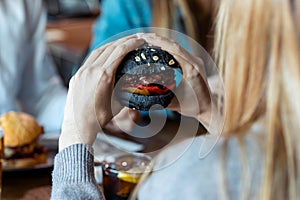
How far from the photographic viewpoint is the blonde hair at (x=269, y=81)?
0.75 m

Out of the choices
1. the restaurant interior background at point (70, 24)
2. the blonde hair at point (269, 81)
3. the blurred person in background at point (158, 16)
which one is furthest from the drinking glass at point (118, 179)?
the restaurant interior background at point (70, 24)

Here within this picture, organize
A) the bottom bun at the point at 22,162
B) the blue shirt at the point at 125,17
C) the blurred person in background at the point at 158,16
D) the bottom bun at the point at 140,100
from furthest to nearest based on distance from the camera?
1. the blue shirt at the point at 125,17
2. the blurred person in background at the point at 158,16
3. the bottom bun at the point at 22,162
4. the bottom bun at the point at 140,100

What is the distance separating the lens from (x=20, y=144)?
38.8 inches

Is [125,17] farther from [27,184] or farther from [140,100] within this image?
[140,100]

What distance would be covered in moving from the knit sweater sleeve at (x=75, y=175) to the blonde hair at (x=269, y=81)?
0.21 meters

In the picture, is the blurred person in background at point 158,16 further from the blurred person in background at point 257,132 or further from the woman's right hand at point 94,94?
the woman's right hand at point 94,94

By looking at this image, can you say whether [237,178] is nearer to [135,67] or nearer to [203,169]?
[203,169]

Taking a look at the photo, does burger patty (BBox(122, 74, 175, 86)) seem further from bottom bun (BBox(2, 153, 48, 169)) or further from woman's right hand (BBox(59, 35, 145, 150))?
bottom bun (BBox(2, 153, 48, 169))

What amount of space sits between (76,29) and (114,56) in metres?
2.62

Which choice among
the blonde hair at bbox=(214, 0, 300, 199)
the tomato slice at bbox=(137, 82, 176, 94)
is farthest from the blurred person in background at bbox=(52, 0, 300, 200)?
the tomato slice at bbox=(137, 82, 176, 94)

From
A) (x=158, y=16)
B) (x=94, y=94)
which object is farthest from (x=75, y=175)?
(x=158, y=16)

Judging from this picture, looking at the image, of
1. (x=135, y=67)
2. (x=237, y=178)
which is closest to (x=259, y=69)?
(x=237, y=178)

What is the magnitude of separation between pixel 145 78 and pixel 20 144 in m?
0.48

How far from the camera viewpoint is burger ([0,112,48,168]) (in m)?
0.97
